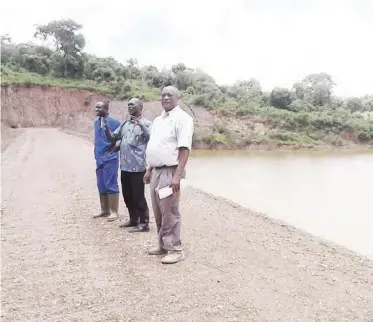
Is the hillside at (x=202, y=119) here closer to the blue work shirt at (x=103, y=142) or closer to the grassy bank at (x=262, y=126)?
the grassy bank at (x=262, y=126)

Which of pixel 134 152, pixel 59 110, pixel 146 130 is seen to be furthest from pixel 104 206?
pixel 59 110

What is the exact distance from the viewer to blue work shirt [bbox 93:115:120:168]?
5.94 meters

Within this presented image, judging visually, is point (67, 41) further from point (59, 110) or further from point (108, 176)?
point (108, 176)

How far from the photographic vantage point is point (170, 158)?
435cm

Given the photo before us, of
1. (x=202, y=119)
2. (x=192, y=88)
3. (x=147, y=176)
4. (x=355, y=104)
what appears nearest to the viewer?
(x=147, y=176)

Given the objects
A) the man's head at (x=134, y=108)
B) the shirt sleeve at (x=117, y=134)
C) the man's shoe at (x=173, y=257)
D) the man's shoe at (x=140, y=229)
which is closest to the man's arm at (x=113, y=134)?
the shirt sleeve at (x=117, y=134)

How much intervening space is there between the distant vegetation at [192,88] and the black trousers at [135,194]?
2728 centimetres

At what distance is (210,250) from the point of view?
514 centimetres

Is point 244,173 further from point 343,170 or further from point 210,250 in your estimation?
point 210,250

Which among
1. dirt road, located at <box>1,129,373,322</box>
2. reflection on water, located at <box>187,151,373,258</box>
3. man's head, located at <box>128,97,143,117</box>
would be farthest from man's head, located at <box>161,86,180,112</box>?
reflection on water, located at <box>187,151,373,258</box>

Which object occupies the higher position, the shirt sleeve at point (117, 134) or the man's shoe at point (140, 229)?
the shirt sleeve at point (117, 134)

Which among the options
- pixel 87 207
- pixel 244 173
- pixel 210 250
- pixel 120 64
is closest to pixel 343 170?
pixel 244 173

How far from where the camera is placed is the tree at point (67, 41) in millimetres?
43125

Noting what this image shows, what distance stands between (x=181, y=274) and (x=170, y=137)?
1.27 m
